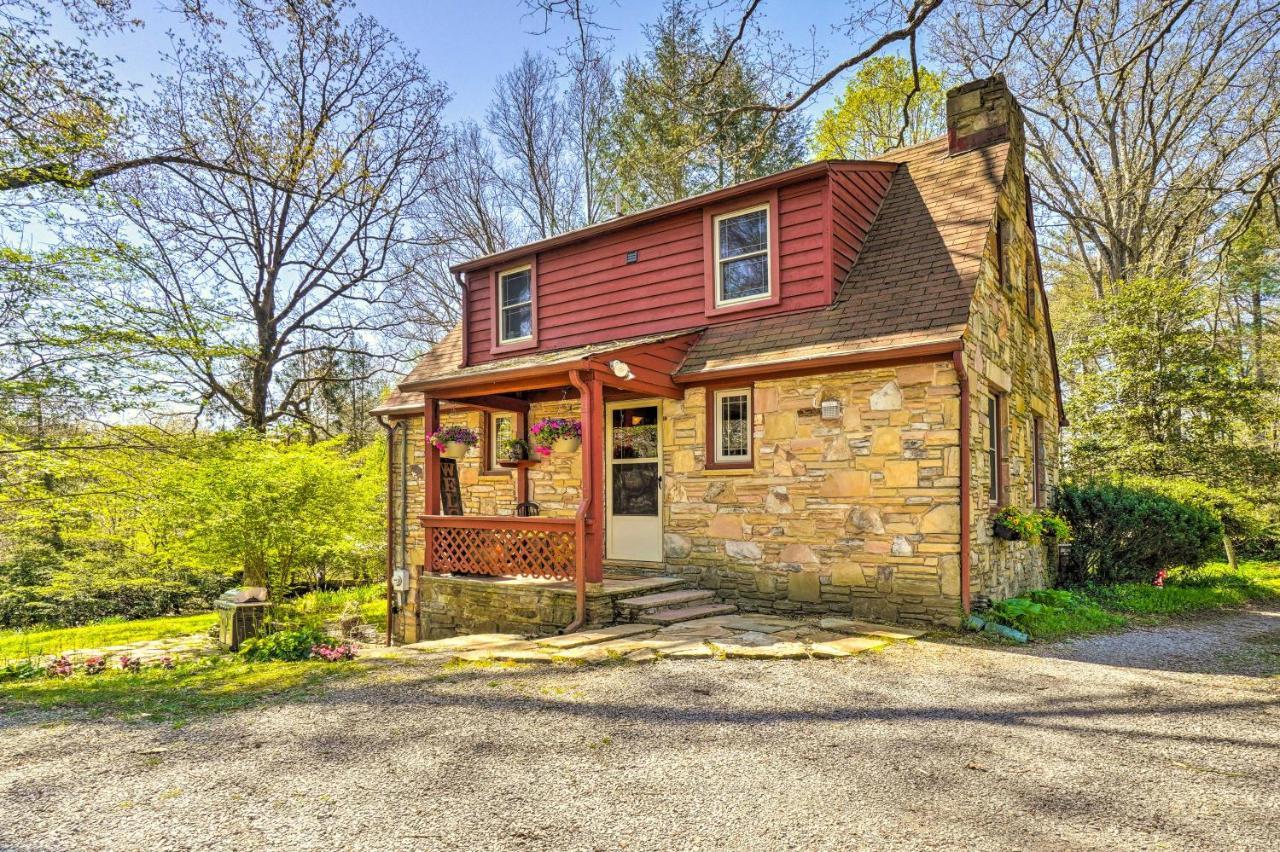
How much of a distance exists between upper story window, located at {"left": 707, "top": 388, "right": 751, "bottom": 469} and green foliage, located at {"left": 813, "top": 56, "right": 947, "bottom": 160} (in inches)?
494

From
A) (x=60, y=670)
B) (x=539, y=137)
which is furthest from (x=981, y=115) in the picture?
(x=539, y=137)

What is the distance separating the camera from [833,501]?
741 cm

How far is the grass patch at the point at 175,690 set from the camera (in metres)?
4.42

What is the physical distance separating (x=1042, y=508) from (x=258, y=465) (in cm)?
1233

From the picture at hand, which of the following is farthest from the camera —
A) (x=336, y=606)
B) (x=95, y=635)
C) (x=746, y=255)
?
(x=336, y=606)

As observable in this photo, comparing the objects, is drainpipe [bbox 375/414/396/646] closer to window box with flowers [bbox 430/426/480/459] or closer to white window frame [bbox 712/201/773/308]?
window box with flowers [bbox 430/426/480/459]

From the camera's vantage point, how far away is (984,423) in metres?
7.59

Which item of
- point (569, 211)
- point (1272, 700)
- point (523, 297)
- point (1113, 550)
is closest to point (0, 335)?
point (523, 297)

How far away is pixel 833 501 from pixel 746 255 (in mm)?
3257

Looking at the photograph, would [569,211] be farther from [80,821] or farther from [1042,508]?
[80,821]

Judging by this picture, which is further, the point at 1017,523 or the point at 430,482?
the point at 430,482

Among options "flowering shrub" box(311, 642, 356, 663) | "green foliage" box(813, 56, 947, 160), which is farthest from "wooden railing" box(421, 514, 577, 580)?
"green foliage" box(813, 56, 947, 160)

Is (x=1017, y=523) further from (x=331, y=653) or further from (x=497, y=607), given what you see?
(x=331, y=653)

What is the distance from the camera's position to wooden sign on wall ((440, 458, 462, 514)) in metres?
9.09
